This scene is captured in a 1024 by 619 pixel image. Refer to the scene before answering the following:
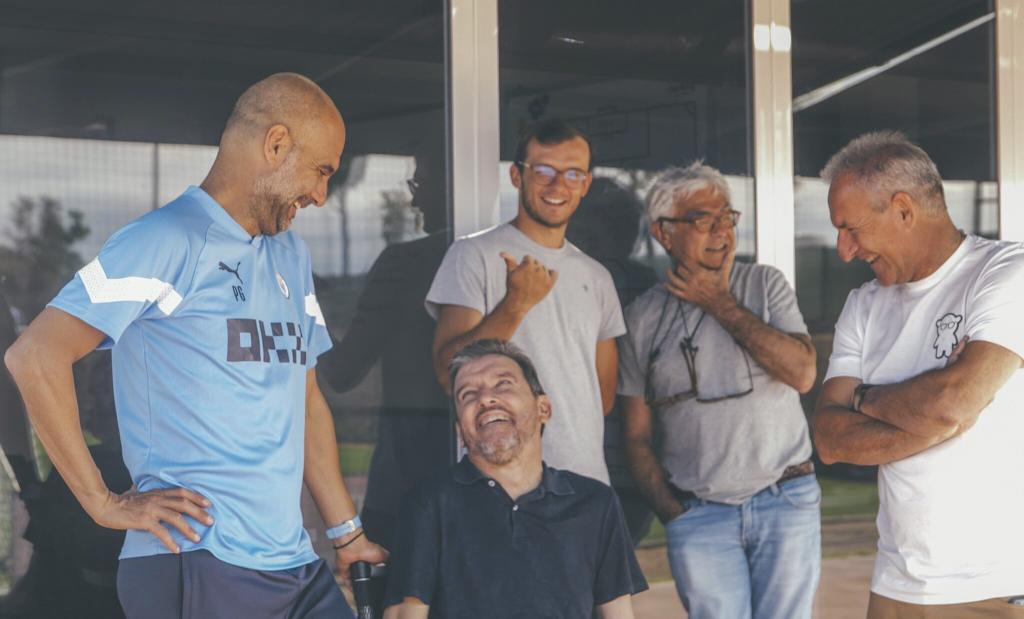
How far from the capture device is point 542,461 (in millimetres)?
2967

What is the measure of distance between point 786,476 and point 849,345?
86cm

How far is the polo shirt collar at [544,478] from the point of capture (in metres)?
2.85

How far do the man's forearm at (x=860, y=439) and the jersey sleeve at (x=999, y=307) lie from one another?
233 millimetres

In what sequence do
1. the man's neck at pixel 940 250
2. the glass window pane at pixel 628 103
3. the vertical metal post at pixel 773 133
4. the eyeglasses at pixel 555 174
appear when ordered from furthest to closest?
the vertical metal post at pixel 773 133 < the glass window pane at pixel 628 103 < the eyeglasses at pixel 555 174 < the man's neck at pixel 940 250

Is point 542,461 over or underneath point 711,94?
underneath

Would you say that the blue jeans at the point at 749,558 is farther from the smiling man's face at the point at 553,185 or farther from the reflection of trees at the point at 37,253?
the reflection of trees at the point at 37,253

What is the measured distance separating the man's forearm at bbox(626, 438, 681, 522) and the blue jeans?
6 cm

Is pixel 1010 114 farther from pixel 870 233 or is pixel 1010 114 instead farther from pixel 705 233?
pixel 870 233

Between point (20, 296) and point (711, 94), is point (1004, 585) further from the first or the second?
point (20, 296)

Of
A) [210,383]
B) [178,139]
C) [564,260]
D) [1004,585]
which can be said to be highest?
[178,139]

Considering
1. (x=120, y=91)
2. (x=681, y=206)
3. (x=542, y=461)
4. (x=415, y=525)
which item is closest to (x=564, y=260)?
(x=681, y=206)

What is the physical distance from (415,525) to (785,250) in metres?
1.89

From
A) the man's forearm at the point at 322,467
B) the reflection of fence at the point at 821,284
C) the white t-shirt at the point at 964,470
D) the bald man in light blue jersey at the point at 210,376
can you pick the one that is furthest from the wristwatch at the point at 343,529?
the reflection of fence at the point at 821,284

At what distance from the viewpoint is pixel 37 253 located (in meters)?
3.08
